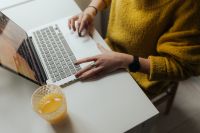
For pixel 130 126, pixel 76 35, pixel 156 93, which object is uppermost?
pixel 76 35

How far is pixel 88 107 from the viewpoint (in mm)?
676

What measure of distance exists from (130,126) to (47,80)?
0.29 meters

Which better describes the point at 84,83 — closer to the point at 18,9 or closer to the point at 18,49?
the point at 18,49

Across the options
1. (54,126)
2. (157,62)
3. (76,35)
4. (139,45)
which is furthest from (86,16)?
(54,126)

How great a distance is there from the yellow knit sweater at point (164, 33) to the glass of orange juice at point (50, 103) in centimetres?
31

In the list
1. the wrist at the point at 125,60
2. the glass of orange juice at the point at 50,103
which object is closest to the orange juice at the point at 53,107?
the glass of orange juice at the point at 50,103

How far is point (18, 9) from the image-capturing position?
990mm

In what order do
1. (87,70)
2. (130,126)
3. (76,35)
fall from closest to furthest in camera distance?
(130,126) → (87,70) → (76,35)

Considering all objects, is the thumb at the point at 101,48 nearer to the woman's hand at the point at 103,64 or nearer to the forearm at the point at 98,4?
the woman's hand at the point at 103,64

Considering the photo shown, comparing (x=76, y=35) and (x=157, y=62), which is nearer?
(x=157, y=62)

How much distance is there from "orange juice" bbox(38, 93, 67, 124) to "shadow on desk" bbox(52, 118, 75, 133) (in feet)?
0.04

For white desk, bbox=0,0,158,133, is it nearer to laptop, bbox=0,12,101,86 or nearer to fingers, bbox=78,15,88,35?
laptop, bbox=0,12,101,86

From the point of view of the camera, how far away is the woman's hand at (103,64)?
0.74 metres

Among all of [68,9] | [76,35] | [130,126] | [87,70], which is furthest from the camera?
[68,9]
